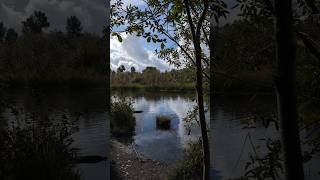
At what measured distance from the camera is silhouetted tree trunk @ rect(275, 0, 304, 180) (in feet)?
1.84

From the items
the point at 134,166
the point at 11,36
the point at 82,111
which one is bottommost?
the point at 134,166

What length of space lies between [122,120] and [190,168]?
2.57 metres

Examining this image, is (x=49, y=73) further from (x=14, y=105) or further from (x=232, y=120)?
(x=232, y=120)

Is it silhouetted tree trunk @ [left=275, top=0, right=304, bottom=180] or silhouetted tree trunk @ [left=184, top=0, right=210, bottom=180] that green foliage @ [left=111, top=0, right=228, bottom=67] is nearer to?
silhouetted tree trunk @ [left=184, top=0, right=210, bottom=180]

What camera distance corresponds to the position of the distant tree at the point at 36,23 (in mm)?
3209

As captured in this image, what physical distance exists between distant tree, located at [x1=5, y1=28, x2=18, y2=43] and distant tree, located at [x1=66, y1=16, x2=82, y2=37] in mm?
453

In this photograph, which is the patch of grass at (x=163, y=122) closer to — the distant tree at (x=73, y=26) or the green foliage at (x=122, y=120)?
the green foliage at (x=122, y=120)

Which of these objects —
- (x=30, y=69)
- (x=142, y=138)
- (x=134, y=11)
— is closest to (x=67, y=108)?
(x=30, y=69)

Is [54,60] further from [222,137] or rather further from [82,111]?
[222,137]

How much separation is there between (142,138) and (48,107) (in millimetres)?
2976

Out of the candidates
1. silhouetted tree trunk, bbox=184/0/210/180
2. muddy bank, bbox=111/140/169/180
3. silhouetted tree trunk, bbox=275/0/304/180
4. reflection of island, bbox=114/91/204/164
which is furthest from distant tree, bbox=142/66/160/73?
silhouetted tree trunk, bbox=275/0/304/180

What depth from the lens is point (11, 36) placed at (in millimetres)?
3137

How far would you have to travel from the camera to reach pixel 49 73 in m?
3.31

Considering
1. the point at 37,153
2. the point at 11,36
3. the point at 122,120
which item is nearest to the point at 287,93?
the point at 37,153
